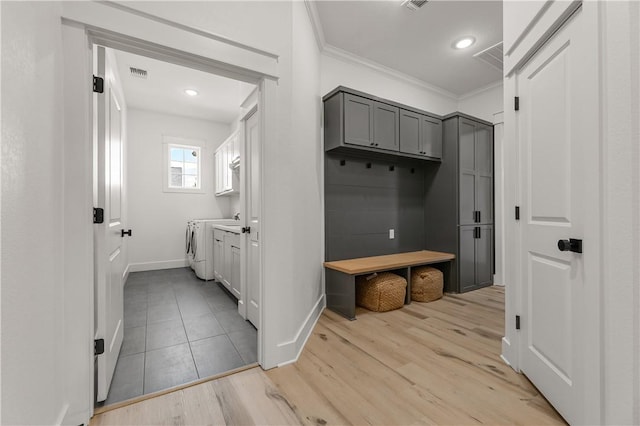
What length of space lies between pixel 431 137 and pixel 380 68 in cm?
111

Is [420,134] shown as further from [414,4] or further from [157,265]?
[157,265]

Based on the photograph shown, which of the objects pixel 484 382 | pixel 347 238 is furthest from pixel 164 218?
pixel 484 382

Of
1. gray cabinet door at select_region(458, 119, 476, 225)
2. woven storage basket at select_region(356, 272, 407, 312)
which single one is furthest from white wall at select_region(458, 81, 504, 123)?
woven storage basket at select_region(356, 272, 407, 312)

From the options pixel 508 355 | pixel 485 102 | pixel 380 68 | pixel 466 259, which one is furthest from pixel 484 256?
pixel 380 68

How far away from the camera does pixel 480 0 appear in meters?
2.42

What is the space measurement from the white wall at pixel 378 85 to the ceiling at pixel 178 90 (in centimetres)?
108

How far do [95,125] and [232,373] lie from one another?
167cm

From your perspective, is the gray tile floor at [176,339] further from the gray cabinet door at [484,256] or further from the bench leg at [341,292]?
the gray cabinet door at [484,256]

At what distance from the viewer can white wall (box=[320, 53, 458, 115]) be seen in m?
3.13

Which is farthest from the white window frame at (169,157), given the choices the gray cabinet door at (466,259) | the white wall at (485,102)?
the white wall at (485,102)

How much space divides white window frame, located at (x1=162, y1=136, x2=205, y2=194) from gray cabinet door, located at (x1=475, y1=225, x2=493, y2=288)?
16.4ft

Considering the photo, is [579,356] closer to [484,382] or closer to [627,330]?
[627,330]

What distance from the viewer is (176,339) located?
2.31 m

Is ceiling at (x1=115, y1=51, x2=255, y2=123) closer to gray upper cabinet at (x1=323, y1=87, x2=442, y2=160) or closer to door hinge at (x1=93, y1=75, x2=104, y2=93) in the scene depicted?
gray upper cabinet at (x1=323, y1=87, x2=442, y2=160)
